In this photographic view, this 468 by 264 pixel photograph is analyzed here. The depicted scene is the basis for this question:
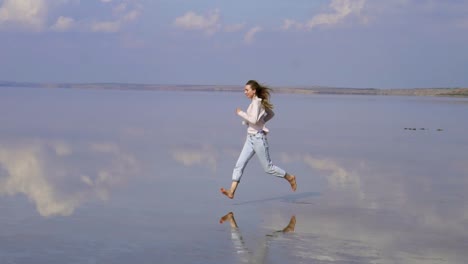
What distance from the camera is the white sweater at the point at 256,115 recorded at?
1052 cm

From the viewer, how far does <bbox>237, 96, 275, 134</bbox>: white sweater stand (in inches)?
414

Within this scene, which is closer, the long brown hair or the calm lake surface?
the calm lake surface

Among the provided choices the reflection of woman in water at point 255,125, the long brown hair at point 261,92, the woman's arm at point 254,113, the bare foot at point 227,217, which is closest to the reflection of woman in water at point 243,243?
the bare foot at point 227,217

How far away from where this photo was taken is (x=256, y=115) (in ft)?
34.6

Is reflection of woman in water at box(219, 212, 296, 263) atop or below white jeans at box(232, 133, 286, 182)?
below

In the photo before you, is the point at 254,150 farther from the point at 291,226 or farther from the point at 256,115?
the point at 291,226

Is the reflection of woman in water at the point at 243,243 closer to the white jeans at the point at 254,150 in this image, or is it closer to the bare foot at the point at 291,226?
the bare foot at the point at 291,226

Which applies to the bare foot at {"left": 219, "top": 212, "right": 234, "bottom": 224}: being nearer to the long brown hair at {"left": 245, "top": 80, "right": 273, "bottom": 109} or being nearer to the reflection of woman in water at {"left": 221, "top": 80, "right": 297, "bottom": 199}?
the reflection of woman in water at {"left": 221, "top": 80, "right": 297, "bottom": 199}

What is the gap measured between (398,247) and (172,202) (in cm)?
362

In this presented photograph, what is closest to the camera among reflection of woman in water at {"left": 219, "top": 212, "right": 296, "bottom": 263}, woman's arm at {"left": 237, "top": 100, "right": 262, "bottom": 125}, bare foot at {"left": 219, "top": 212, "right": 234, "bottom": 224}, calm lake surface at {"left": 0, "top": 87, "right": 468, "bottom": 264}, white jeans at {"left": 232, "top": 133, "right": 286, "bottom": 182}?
reflection of woman in water at {"left": 219, "top": 212, "right": 296, "bottom": 263}

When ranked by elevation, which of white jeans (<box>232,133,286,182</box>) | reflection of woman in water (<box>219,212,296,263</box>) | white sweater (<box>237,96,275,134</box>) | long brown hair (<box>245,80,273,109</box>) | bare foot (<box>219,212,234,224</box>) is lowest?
reflection of woman in water (<box>219,212,296,263</box>)

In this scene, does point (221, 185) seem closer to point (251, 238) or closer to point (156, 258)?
point (251, 238)

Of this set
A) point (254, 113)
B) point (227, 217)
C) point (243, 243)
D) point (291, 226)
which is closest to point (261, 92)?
point (254, 113)

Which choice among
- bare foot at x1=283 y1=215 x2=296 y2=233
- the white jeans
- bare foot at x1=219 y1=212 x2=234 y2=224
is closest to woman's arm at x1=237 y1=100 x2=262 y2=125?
the white jeans
